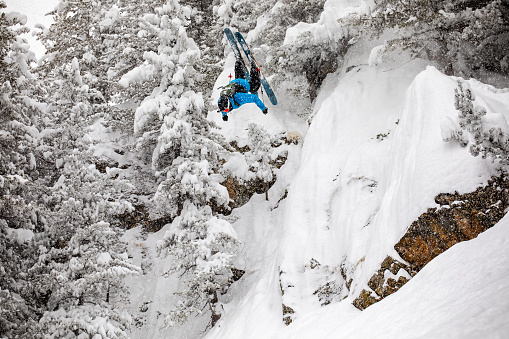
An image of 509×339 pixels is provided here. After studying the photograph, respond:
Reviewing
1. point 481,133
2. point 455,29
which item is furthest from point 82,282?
point 455,29

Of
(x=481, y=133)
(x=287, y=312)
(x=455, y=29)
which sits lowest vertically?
(x=287, y=312)

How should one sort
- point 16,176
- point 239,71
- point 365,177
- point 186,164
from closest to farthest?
point 16,176
point 365,177
point 239,71
point 186,164

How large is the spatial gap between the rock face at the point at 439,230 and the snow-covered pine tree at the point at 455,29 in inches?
226

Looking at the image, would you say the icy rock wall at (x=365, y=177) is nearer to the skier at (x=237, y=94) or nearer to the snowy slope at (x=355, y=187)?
the snowy slope at (x=355, y=187)

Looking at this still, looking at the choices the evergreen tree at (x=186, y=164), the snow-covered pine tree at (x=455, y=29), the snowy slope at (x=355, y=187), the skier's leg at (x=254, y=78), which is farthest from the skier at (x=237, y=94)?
the snow-covered pine tree at (x=455, y=29)

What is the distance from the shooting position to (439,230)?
6684mm

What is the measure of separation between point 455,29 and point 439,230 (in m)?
7.81

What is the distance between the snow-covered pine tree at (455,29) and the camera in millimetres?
9555

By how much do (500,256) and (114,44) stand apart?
78.4ft

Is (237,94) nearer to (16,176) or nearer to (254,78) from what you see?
(254,78)

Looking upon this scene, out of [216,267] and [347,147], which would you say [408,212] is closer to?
[347,147]

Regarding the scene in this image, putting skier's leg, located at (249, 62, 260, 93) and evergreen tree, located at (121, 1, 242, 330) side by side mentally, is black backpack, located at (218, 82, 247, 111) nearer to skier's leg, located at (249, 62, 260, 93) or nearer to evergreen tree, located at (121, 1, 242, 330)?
skier's leg, located at (249, 62, 260, 93)

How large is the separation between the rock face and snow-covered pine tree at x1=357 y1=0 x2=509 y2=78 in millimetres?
5730

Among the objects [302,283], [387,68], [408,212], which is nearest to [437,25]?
[387,68]
